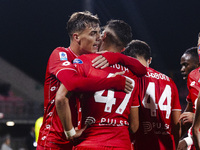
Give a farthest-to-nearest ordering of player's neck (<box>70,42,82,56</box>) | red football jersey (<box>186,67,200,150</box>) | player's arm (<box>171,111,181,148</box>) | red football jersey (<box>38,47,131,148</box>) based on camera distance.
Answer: red football jersey (<box>186,67,200,150</box>)
player's arm (<box>171,111,181,148</box>)
player's neck (<box>70,42,82,56</box>)
red football jersey (<box>38,47,131,148</box>)

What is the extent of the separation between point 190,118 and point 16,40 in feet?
71.6

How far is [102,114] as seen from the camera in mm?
2051

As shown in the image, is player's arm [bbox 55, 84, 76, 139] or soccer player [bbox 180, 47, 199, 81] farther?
soccer player [bbox 180, 47, 199, 81]

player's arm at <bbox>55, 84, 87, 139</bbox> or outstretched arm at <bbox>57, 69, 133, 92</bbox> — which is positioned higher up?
outstretched arm at <bbox>57, 69, 133, 92</bbox>

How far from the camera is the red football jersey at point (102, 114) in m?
2.04

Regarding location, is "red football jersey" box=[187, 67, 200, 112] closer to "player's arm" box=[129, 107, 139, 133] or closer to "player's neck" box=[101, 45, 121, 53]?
"player's arm" box=[129, 107, 139, 133]

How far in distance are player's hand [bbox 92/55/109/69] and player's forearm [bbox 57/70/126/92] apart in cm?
10

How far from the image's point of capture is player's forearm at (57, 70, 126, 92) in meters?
2.01

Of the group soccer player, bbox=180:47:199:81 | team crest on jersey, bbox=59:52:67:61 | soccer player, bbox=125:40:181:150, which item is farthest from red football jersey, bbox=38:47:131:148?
soccer player, bbox=180:47:199:81

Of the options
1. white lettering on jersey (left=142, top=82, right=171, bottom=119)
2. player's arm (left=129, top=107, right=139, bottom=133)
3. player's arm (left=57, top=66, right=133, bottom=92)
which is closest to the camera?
player's arm (left=57, top=66, right=133, bottom=92)

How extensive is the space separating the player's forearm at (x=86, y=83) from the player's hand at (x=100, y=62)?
0.10 meters

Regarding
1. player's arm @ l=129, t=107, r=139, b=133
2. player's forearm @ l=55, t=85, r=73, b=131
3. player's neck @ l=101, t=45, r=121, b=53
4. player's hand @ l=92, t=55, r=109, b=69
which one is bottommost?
player's arm @ l=129, t=107, r=139, b=133

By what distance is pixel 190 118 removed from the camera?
300cm

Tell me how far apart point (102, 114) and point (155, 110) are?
94 centimetres
